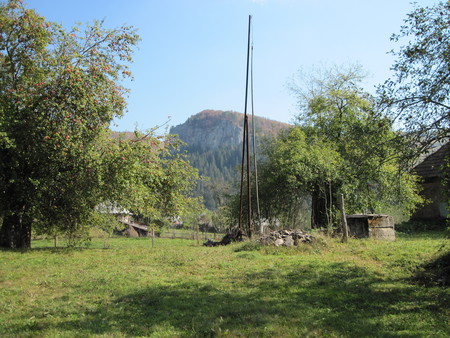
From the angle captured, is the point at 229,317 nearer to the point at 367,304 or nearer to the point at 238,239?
the point at 367,304

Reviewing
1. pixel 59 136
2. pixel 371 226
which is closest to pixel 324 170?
pixel 371 226

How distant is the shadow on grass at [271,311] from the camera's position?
5.82m

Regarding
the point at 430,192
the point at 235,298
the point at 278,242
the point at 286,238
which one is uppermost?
the point at 430,192

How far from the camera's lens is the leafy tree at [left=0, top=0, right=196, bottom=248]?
1512 cm

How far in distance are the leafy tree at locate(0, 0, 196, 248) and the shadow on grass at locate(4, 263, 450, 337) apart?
847 centimetres

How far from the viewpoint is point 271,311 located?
6738 millimetres

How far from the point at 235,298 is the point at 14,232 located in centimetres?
1420

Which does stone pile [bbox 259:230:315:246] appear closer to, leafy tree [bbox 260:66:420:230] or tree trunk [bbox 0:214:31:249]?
leafy tree [bbox 260:66:420:230]

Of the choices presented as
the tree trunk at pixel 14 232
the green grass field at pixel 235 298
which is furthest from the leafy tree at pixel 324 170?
the tree trunk at pixel 14 232

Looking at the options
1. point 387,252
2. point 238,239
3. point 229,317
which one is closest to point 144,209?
point 238,239

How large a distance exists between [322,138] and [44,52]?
18826mm

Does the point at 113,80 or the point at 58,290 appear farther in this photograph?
the point at 113,80

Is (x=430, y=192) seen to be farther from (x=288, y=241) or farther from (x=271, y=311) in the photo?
(x=271, y=311)

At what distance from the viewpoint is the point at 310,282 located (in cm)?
902
